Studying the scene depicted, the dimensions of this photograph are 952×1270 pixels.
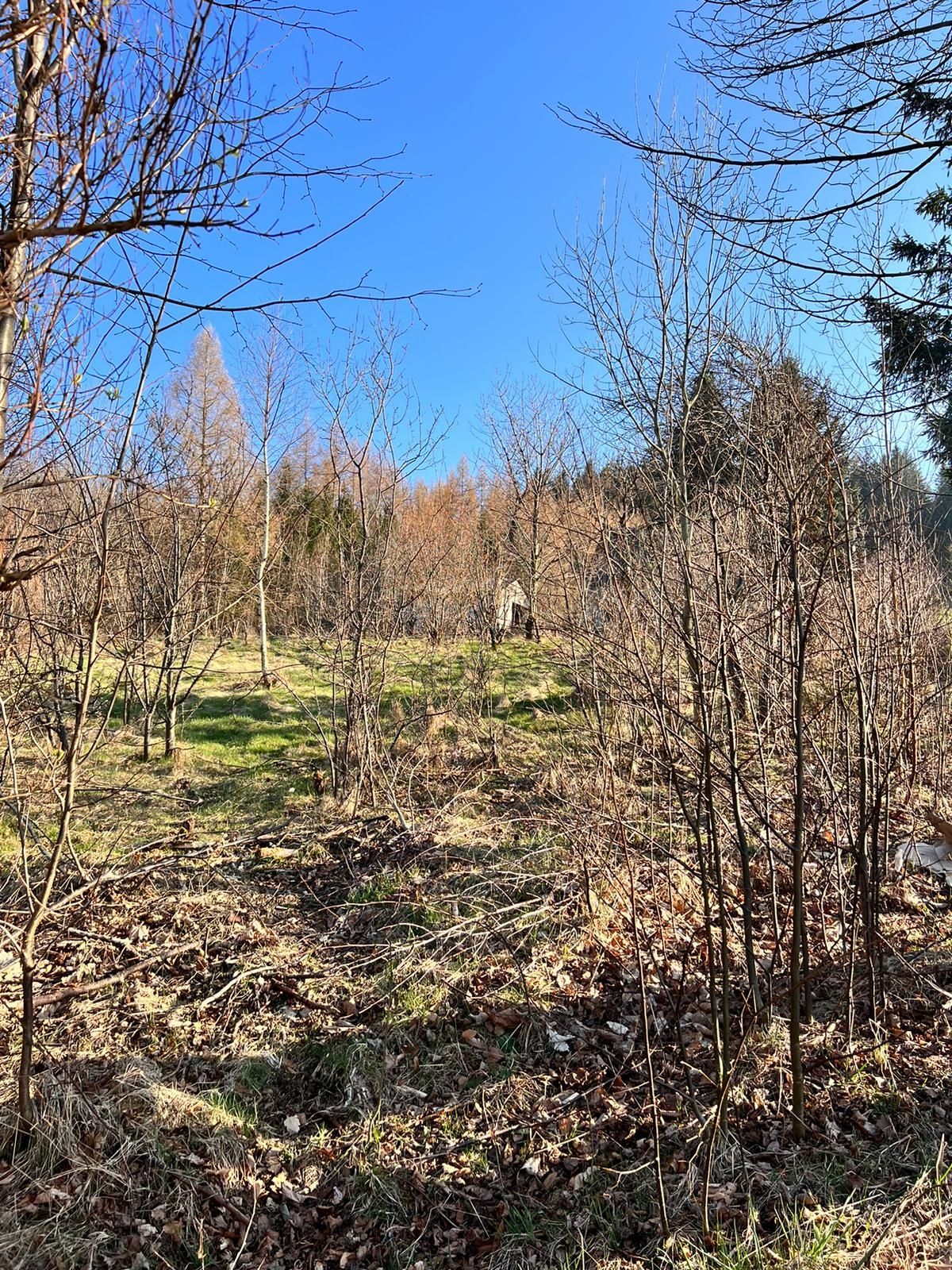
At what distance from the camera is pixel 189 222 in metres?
1.80

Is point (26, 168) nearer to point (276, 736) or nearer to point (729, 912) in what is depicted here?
point (729, 912)

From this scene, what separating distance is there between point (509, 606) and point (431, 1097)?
8.97 meters

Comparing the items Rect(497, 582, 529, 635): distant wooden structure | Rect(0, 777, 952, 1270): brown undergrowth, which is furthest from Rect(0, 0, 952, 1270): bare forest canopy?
Rect(497, 582, 529, 635): distant wooden structure

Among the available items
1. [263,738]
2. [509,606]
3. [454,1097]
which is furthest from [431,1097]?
[509,606]

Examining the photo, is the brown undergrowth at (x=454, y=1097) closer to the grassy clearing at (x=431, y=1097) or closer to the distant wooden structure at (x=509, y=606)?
the grassy clearing at (x=431, y=1097)

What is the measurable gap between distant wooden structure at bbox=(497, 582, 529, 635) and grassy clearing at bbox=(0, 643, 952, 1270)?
11.9ft

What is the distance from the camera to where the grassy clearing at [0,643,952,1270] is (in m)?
2.23

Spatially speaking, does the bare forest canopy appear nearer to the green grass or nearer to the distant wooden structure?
the green grass

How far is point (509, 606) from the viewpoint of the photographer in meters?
11.5

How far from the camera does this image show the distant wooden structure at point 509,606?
368 inches

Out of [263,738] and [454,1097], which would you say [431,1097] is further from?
[263,738]

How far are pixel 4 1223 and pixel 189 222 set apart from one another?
125 inches

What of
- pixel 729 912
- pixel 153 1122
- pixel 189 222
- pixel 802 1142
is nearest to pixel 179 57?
pixel 189 222

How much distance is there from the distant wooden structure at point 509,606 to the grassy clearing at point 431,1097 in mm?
3628
